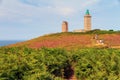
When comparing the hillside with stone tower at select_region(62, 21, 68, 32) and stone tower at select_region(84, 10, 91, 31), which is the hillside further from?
stone tower at select_region(84, 10, 91, 31)

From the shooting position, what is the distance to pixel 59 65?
25938mm

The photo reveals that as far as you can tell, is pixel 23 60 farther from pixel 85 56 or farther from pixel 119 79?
pixel 85 56

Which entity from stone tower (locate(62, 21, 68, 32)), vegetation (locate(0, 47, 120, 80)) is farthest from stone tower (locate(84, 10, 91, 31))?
vegetation (locate(0, 47, 120, 80))

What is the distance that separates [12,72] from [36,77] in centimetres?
158

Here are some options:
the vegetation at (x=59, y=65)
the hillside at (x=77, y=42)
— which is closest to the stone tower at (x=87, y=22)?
the hillside at (x=77, y=42)

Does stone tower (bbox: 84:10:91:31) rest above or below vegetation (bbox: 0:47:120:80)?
above

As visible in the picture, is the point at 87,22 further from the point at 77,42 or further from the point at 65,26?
the point at 77,42

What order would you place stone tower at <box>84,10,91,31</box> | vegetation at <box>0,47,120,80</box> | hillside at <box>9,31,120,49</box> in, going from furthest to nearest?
stone tower at <box>84,10,91,31</box>, hillside at <box>9,31,120,49</box>, vegetation at <box>0,47,120,80</box>

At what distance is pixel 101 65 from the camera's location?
78.5 ft

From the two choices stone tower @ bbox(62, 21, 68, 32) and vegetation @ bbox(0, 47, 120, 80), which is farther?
stone tower @ bbox(62, 21, 68, 32)

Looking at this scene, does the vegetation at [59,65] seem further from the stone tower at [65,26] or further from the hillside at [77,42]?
the stone tower at [65,26]

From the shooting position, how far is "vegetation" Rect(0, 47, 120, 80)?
60.4 ft

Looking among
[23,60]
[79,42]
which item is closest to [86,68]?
[23,60]

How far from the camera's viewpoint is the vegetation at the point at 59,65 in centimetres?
1841
